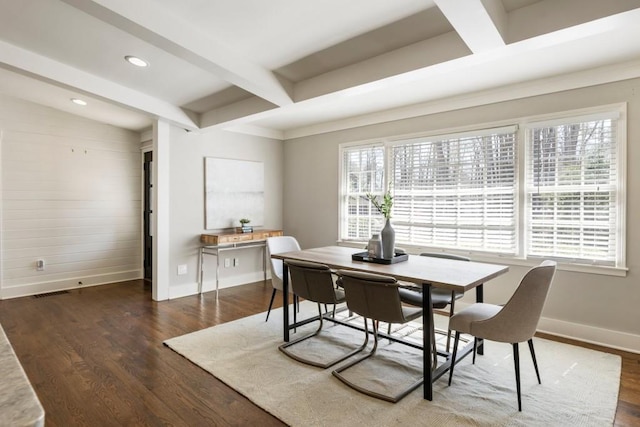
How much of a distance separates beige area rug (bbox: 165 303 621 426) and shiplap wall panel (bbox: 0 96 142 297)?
10.1 ft

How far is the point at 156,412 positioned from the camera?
2152 mm

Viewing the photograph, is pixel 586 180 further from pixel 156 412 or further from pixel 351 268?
pixel 156 412

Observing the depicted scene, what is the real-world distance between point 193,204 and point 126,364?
98.8 inches

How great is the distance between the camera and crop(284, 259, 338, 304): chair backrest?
2771 mm

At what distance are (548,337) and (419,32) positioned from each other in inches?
115

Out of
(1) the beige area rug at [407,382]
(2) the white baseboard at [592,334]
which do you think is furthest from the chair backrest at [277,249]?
(2) the white baseboard at [592,334]

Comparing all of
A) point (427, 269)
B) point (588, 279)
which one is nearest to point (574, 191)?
point (588, 279)

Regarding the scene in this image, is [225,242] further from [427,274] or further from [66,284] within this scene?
[427,274]

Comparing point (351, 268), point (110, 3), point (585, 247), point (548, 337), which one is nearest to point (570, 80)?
point (585, 247)

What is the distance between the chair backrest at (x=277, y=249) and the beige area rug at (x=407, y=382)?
0.54m

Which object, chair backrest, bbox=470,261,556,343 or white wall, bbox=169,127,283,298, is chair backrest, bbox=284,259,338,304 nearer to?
chair backrest, bbox=470,261,556,343

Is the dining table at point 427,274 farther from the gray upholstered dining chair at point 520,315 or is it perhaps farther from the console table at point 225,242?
the console table at point 225,242

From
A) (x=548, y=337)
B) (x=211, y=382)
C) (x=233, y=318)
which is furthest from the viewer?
(x=233, y=318)

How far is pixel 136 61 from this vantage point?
329 centimetres
